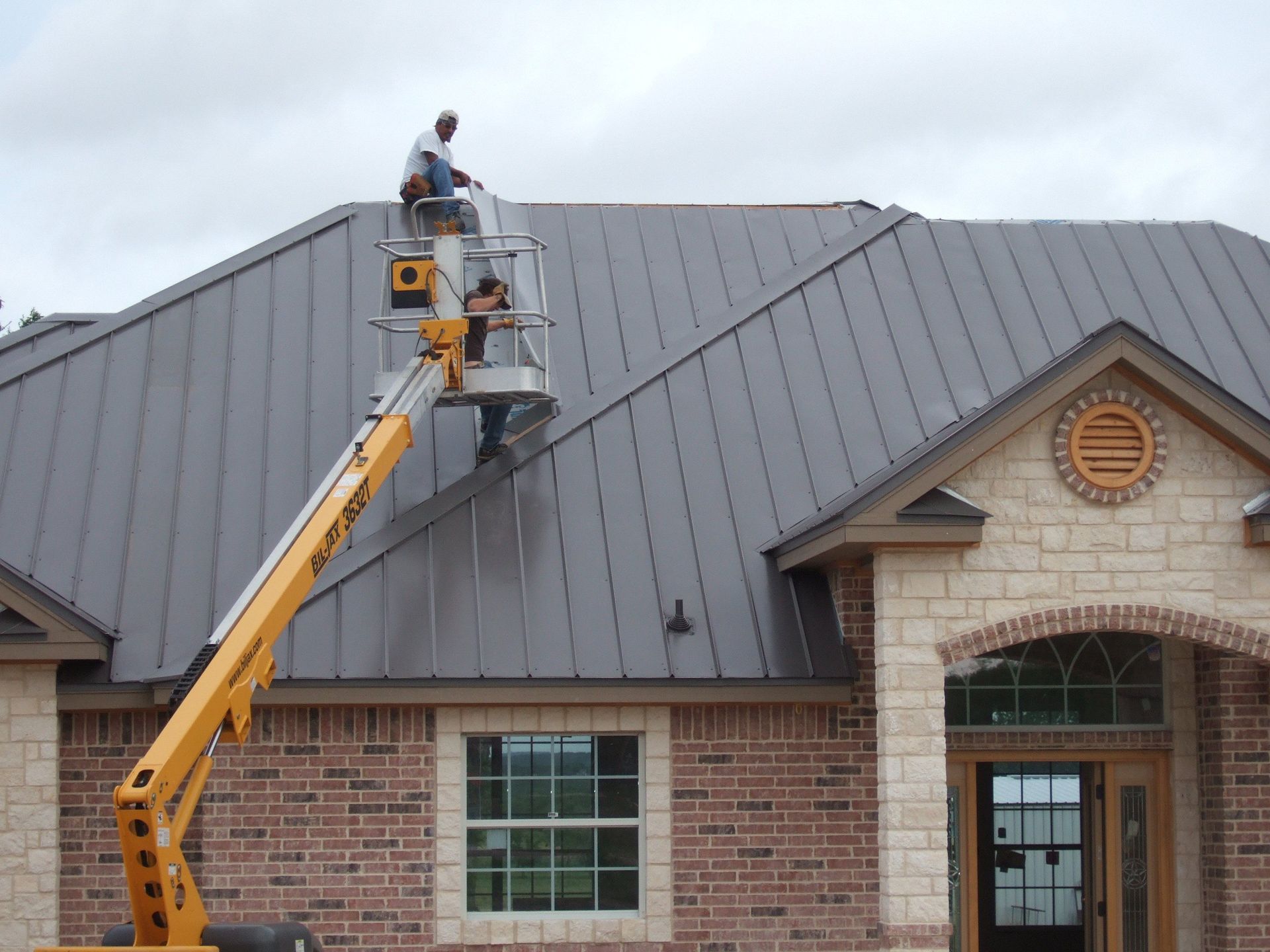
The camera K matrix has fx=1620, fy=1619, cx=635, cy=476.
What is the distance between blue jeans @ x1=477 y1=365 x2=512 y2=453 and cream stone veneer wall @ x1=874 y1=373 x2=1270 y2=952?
13.2ft

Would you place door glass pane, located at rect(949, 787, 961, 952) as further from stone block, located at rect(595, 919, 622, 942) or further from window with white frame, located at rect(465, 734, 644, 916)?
stone block, located at rect(595, 919, 622, 942)

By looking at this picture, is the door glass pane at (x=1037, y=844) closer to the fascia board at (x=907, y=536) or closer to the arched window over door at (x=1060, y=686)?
the arched window over door at (x=1060, y=686)

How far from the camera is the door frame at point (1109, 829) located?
43.5 ft

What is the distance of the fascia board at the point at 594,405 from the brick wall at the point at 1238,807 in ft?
17.6

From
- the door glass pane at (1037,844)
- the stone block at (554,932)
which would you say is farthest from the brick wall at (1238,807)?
the stone block at (554,932)

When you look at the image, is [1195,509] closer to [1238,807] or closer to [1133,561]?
[1133,561]

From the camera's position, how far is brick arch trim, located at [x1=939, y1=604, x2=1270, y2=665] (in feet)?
36.5

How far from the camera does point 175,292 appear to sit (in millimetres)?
15422

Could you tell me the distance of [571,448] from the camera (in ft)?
45.4

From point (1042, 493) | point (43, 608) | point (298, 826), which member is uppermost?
point (1042, 493)

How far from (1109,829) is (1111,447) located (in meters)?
3.80

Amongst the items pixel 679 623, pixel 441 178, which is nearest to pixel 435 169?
pixel 441 178

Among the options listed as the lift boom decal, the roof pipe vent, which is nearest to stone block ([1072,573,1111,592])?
the roof pipe vent

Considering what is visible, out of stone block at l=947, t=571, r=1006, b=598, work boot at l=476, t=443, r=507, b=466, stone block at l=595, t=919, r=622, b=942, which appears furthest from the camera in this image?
work boot at l=476, t=443, r=507, b=466
